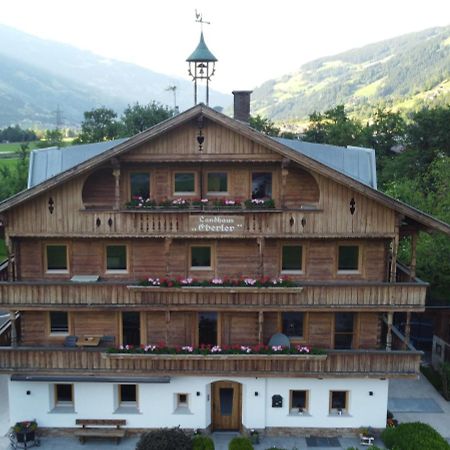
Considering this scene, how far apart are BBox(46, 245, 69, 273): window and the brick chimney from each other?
1018 centimetres

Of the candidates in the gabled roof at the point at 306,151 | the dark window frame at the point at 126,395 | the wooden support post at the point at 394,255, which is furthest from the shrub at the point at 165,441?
the gabled roof at the point at 306,151

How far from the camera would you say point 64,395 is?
24.8 m

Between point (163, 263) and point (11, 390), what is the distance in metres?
8.56

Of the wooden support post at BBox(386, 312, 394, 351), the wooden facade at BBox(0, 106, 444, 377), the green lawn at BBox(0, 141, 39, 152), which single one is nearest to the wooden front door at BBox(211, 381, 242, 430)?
the wooden facade at BBox(0, 106, 444, 377)

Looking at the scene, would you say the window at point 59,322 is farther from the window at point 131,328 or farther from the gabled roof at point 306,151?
the gabled roof at point 306,151

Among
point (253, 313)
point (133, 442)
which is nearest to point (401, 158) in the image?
point (253, 313)

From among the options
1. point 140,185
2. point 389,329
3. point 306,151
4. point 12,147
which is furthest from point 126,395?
point 12,147

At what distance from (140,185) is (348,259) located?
9.54m

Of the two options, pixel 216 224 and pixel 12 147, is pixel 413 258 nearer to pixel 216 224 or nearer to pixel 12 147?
pixel 216 224

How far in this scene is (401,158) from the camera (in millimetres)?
52781

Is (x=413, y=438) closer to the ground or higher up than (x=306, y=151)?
closer to the ground

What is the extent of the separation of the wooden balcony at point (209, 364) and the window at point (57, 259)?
342cm

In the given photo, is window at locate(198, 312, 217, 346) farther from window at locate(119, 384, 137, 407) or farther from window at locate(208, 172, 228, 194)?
window at locate(208, 172, 228, 194)

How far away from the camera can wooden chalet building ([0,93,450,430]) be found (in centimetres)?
2223
